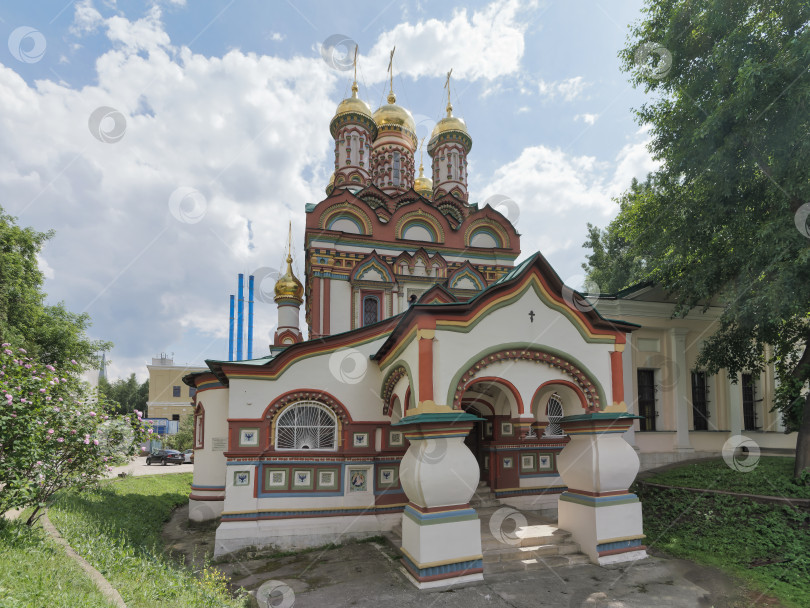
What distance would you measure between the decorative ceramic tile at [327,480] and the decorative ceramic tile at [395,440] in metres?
1.26

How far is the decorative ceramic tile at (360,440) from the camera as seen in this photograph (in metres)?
9.64

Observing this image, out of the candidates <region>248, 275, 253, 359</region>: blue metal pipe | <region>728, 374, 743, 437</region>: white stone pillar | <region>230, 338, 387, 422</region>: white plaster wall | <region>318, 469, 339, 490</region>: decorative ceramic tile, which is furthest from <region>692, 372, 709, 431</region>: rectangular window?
<region>248, 275, 253, 359</region>: blue metal pipe

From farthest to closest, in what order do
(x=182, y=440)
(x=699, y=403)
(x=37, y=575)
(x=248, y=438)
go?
(x=182, y=440), (x=699, y=403), (x=248, y=438), (x=37, y=575)

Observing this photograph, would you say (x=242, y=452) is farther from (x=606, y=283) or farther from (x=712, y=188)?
(x=606, y=283)

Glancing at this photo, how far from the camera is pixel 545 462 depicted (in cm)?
1124

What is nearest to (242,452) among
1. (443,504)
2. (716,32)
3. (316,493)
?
(316,493)

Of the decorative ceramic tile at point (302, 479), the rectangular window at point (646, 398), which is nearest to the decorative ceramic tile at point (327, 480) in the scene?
the decorative ceramic tile at point (302, 479)

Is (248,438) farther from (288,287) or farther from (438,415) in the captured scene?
(288,287)

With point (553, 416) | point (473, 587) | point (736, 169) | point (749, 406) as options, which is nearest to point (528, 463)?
point (553, 416)

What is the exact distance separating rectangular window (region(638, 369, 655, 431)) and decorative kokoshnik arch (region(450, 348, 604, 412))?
603 centimetres

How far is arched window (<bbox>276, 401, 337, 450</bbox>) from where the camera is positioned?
9.44 meters

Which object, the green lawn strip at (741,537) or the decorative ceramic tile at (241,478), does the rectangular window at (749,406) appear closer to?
the green lawn strip at (741,537)

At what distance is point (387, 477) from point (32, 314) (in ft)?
54.7

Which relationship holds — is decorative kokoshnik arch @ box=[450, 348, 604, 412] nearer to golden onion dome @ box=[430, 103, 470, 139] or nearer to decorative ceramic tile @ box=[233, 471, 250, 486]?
decorative ceramic tile @ box=[233, 471, 250, 486]
